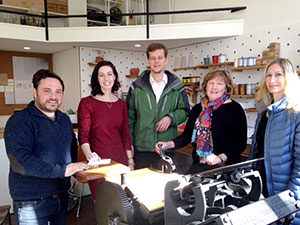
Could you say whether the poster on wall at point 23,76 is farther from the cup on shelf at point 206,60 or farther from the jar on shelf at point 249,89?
the jar on shelf at point 249,89

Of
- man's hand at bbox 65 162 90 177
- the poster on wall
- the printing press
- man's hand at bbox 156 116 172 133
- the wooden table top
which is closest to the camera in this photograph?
the printing press

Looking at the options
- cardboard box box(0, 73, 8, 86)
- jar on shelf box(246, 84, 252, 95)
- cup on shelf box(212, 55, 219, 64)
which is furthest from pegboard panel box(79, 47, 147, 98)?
jar on shelf box(246, 84, 252, 95)

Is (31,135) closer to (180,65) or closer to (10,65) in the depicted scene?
(180,65)

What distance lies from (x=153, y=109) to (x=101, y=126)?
1.41ft

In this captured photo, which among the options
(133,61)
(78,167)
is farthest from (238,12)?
(78,167)

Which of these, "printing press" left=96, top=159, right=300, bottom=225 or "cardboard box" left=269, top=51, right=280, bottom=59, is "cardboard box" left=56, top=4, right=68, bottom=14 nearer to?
"cardboard box" left=269, top=51, right=280, bottom=59

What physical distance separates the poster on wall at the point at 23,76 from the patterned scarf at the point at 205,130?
17.7 feet

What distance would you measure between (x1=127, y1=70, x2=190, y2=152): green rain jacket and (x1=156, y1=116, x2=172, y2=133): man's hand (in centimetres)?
5

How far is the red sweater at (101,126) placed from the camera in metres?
1.61

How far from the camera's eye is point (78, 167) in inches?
47.4

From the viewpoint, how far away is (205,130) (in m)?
1.58

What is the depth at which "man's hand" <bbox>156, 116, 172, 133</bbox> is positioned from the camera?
5.72ft

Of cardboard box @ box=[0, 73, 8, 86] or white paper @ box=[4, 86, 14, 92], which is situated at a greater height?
cardboard box @ box=[0, 73, 8, 86]

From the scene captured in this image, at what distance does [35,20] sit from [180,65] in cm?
334
